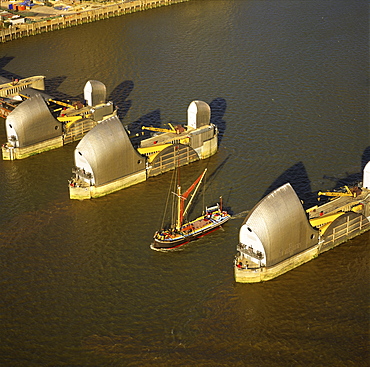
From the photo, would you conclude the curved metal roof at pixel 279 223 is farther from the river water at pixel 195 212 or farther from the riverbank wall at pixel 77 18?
the riverbank wall at pixel 77 18

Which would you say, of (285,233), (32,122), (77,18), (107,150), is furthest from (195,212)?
(77,18)

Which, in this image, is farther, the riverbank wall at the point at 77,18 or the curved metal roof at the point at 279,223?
the riverbank wall at the point at 77,18

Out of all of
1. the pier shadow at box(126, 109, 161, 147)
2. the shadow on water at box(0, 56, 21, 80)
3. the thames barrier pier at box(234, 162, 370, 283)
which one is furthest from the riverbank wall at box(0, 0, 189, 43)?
the thames barrier pier at box(234, 162, 370, 283)

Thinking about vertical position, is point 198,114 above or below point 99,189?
above

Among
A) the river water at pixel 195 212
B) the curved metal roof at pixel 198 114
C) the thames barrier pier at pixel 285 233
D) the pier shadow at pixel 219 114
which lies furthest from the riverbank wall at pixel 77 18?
the thames barrier pier at pixel 285 233

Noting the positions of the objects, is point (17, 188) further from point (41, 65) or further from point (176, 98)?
point (41, 65)

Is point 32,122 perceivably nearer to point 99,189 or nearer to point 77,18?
point 99,189
